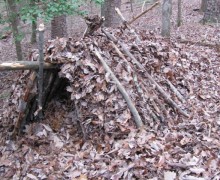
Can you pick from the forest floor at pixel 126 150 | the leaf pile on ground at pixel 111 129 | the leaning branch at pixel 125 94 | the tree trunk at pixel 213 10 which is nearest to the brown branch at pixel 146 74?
the leaf pile on ground at pixel 111 129

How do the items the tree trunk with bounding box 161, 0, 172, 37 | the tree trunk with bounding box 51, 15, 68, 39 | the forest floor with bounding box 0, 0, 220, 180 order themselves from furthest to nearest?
1. the tree trunk with bounding box 51, 15, 68, 39
2. the tree trunk with bounding box 161, 0, 172, 37
3. the forest floor with bounding box 0, 0, 220, 180

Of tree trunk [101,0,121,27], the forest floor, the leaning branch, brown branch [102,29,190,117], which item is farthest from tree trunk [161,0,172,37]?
the leaning branch

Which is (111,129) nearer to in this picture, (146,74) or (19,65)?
(146,74)

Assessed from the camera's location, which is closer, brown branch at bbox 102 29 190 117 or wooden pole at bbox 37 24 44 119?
wooden pole at bbox 37 24 44 119

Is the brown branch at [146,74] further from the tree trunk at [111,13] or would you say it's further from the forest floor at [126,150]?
the tree trunk at [111,13]

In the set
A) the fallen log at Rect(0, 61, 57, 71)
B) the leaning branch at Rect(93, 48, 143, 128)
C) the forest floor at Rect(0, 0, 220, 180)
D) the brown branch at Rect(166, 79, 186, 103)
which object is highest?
the fallen log at Rect(0, 61, 57, 71)

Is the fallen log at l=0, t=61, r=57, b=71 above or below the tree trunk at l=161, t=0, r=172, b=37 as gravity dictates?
above

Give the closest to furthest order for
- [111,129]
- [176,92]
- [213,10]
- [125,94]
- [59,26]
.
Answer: [111,129]
[125,94]
[176,92]
[59,26]
[213,10]

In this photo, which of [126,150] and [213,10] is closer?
[126,150]

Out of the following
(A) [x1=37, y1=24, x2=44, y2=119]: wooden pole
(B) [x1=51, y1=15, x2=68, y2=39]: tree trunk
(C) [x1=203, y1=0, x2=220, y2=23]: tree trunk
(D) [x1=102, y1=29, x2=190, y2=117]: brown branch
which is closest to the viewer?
(A) [x1=37, y1=24, x2=44, y2=119]: wooden pole

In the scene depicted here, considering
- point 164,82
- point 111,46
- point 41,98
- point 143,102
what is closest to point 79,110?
point 41,98

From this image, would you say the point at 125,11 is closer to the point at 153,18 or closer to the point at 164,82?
the point at 153,18

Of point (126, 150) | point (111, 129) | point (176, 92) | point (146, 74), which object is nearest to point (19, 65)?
point (111, 129)

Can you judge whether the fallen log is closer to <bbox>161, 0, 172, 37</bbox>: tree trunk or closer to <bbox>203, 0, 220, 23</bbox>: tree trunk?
<bbox>161, 0, 172, 37</bbox>: tree trunk
